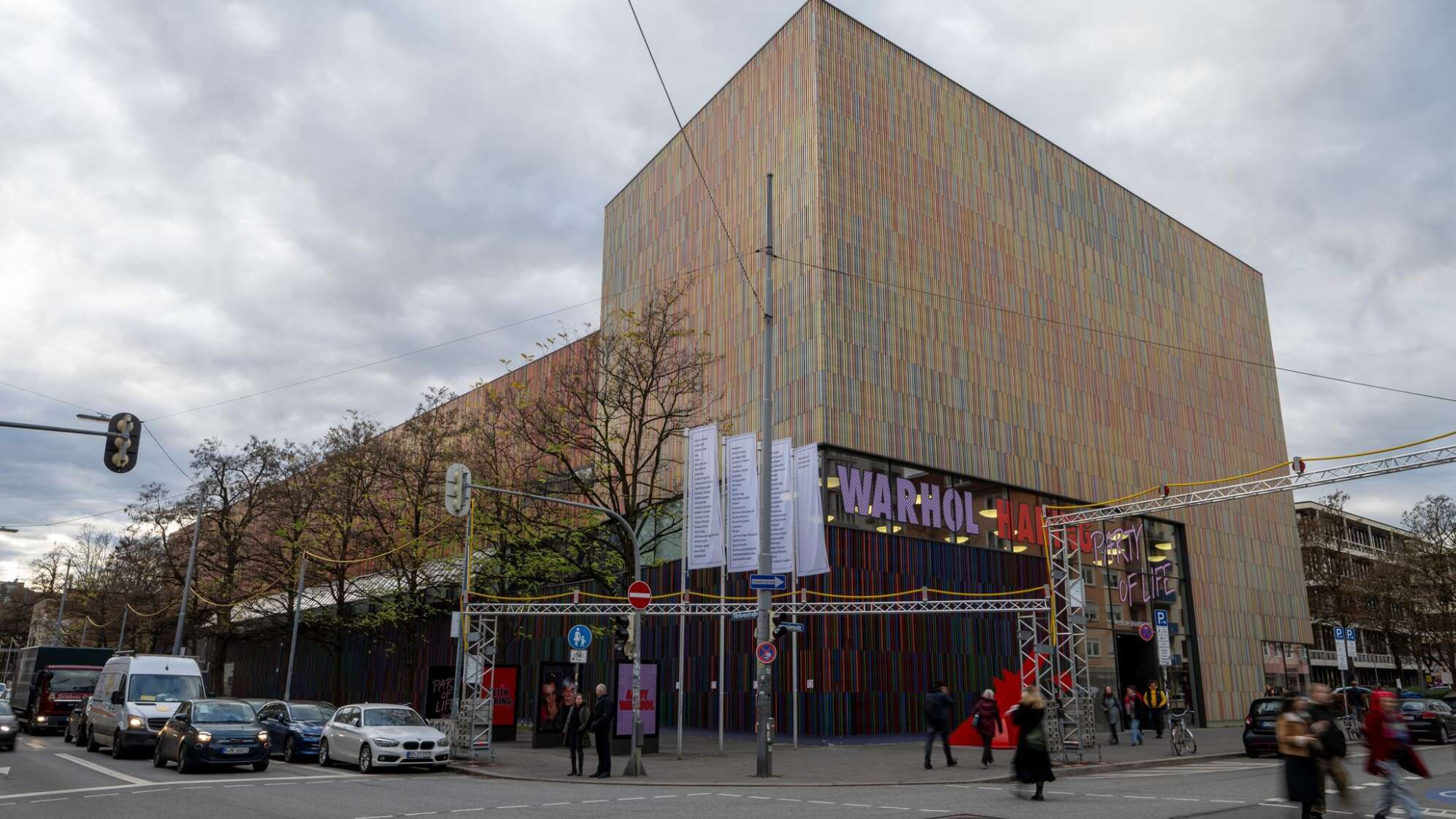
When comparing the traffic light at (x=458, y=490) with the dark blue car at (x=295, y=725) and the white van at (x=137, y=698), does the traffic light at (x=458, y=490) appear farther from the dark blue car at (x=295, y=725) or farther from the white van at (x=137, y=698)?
the white van at (x=137, y=698)

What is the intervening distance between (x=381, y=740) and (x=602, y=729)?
5041 mm

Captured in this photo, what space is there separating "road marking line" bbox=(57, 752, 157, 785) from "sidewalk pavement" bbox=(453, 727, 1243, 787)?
20.2 ft

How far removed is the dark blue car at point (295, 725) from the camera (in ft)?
77.1

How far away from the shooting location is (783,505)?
84.0 ft

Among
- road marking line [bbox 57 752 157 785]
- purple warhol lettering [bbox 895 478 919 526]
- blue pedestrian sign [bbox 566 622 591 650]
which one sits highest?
purple warhol lettering [bbox 895 478 919 526]

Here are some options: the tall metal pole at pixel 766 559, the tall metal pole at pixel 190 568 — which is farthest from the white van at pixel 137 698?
the tall metal pole at pixel 190 568

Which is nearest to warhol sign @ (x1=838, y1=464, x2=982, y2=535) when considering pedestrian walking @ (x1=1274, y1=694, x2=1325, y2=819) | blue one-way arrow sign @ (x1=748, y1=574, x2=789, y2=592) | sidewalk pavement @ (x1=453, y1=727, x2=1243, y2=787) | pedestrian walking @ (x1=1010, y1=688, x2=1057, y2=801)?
sidewalk pavement @ (x1=453, y1=727, x2=1243, y2=787)

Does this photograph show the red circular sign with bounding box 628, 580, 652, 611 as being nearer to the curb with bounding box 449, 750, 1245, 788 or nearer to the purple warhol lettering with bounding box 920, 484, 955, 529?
the curb with bounding box 449, 750, 1245, 788

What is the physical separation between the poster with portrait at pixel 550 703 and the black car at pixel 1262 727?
56.9ft

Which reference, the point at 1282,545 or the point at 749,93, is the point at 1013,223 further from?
the point at 1282,545

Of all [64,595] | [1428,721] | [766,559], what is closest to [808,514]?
[766,559]

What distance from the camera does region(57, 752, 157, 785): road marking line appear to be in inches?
680

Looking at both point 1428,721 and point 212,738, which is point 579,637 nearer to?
point 212,738

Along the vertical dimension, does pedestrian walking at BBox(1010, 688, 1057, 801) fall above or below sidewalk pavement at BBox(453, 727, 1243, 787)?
above
